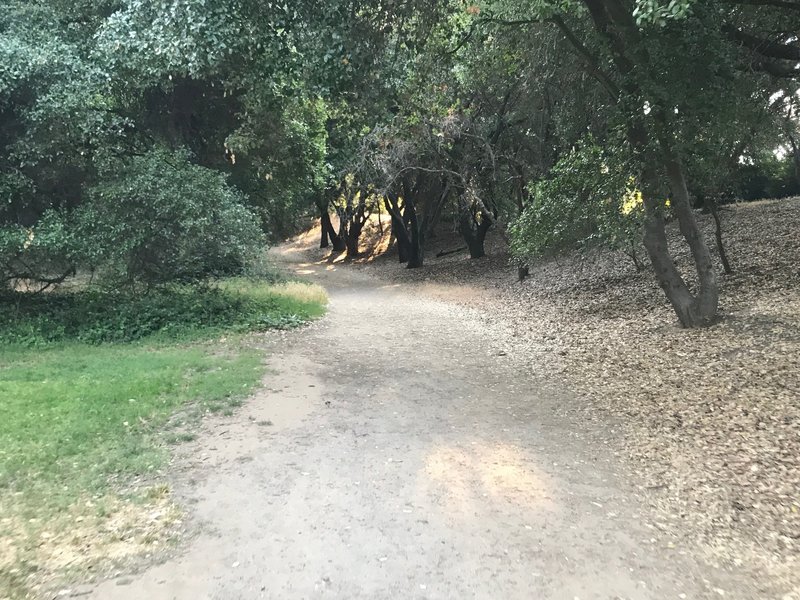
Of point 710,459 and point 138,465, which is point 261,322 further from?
point 710,459

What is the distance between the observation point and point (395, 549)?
3.87m

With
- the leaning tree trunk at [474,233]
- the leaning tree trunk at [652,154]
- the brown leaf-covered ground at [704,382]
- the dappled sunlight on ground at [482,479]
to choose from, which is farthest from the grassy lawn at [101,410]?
the leaning tree trunk at [474,233]

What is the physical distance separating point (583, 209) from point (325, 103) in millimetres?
5350

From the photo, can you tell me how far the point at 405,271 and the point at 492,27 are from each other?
1644cm

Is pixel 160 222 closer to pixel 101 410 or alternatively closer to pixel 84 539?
pixel 101 410

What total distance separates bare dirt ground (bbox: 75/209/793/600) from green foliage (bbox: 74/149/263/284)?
398cm

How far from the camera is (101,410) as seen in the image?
21.0 ft

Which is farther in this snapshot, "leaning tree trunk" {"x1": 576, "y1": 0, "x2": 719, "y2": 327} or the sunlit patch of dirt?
"leaning tree trunk" {"x1": 576, "y1": 0, "x2": 719, "y2": 327}

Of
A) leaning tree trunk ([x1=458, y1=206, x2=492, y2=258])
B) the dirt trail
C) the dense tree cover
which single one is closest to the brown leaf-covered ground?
the dirt trail

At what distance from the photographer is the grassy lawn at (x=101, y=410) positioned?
154 inches

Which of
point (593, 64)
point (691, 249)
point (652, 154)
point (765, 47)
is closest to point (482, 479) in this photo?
point (652, 154)

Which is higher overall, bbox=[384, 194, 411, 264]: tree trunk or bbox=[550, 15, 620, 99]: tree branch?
bbox=[550, 15, 620, 99]: tree branch

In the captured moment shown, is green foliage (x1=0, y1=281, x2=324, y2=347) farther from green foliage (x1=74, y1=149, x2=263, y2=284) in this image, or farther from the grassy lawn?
A: green foliage (x1=74, y1=149, x2=263, y2=284)

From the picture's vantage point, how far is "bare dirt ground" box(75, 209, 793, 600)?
11.5ft
